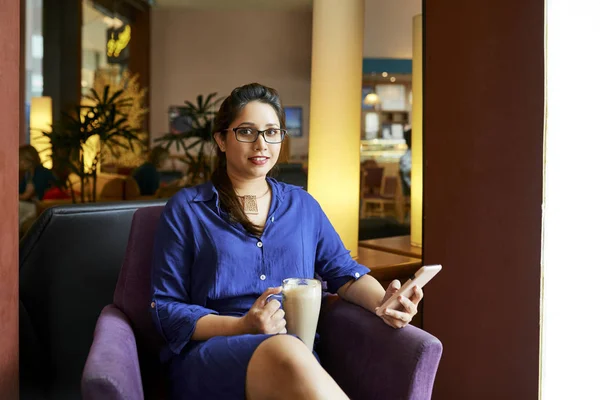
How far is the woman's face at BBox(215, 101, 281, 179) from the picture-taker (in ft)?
6.27

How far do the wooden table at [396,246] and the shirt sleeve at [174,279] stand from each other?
1723 millimetres

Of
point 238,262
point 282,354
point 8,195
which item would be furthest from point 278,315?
point 8,195

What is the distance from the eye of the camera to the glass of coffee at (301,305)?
→ 1.71 meters

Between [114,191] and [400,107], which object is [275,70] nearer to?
[400,107]

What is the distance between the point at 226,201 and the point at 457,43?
1.21 metres

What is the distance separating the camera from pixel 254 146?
1.91 meters

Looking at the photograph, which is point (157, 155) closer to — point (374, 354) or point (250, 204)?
point (250, 204)

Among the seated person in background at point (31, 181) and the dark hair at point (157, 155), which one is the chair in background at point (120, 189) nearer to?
the seated person in background at point (31, 181)

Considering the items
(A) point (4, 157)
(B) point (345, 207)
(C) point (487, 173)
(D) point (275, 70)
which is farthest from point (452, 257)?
(D) point (275, 70)

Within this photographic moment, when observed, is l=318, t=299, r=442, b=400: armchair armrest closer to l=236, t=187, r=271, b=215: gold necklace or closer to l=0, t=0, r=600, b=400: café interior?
l=0, t=0, r=600, b=400: café interior

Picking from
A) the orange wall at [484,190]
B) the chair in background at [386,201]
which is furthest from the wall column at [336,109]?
the chair in background at [386,201]

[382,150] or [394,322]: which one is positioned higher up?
[382,150]

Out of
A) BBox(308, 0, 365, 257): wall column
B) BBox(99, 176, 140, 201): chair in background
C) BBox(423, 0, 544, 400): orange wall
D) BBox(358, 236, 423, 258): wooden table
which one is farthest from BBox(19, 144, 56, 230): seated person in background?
BBox(423, 0, 544, 400): orange wall

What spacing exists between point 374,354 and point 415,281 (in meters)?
0.25
